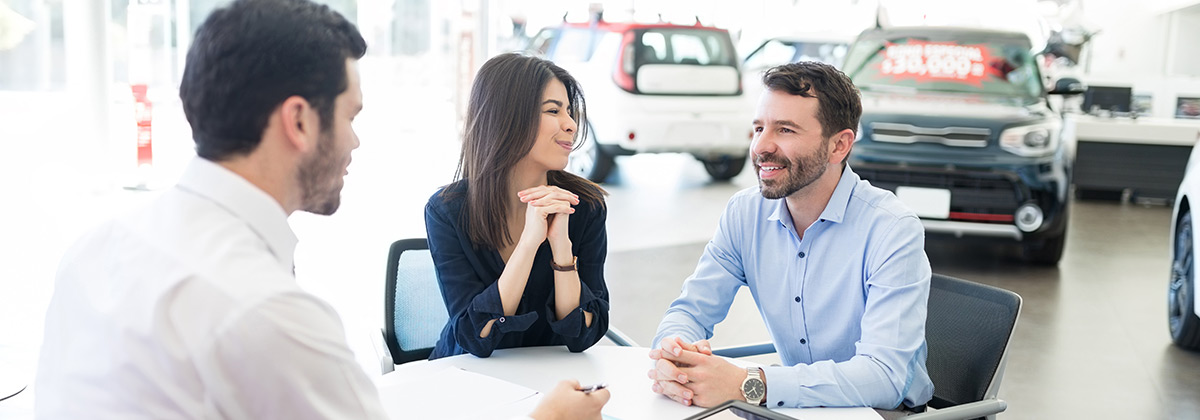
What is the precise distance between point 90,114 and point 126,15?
2.11 meters

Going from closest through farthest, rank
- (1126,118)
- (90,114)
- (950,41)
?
1. (950,41)
2. (90,114)
3. (1126,118)

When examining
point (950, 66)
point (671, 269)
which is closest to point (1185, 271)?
point (950, 66)

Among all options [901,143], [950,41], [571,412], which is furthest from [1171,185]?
[571,412]

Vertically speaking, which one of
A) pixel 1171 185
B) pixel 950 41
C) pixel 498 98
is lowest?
pixel 1171 185

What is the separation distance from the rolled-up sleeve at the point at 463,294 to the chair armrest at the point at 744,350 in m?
0.46

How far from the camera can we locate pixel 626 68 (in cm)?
831

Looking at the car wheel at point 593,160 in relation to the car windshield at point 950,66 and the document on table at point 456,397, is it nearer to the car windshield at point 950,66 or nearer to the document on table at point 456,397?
the car windshield at point 950,66

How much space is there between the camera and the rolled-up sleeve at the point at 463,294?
6.39 feet

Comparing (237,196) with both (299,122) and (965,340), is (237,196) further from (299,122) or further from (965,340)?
(965,340)

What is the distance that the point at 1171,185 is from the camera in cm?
913

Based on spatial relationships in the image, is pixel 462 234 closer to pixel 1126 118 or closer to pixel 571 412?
pixel 571 412

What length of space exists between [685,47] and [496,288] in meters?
6.91

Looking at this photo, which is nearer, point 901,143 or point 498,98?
point 498,98

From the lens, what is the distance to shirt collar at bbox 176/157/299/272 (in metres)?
0.97
